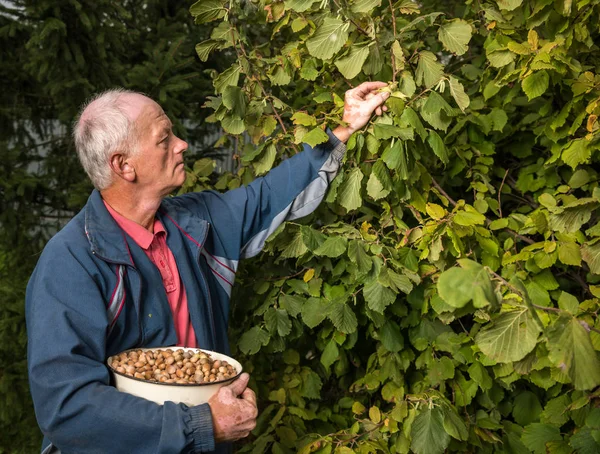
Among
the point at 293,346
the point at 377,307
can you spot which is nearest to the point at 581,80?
the point at 377,307

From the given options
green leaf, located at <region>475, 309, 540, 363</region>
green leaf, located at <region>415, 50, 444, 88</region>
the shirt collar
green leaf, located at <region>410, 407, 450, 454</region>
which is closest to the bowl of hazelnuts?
the shirt collar

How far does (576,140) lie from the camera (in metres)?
2.03

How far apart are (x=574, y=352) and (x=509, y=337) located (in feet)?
0.60

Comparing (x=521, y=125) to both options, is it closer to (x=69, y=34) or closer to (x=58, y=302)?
(x=58, y=302)

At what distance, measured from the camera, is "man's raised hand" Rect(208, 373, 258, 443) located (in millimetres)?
1633

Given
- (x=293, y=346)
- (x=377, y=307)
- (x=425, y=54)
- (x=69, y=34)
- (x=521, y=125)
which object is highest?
(x=69, y=34)

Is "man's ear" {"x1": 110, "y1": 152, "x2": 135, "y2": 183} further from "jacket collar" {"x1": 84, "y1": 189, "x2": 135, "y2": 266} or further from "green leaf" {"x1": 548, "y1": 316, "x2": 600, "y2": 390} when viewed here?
"green leaf" {"x1": 548, "y1": 316, "x2": 600, "y2": 390}

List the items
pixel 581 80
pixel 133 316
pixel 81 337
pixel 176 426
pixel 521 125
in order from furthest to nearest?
pixel 521 125 → pixel 581 80 → pixel 133 316 → pixel 81 337 → pixel 176 426

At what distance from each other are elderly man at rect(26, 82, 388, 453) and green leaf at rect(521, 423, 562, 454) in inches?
31.2

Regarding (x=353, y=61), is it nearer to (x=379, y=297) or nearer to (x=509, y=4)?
(x=509, y=4)

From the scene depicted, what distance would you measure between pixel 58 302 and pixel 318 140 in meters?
0.82

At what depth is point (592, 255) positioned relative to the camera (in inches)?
72.1

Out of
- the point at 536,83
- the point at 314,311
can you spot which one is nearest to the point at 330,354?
the point at 314,311

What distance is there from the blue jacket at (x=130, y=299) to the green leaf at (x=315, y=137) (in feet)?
0.39
